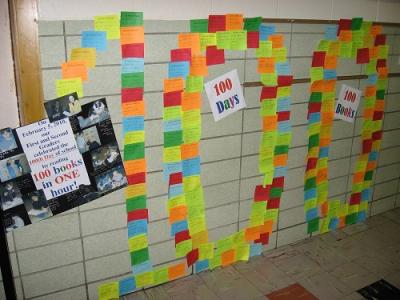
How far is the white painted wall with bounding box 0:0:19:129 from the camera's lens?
1.58 metres

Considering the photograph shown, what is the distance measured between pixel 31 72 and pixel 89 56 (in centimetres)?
27

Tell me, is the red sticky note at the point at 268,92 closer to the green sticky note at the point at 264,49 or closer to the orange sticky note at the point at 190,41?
the green sticky note at the point at 264,49

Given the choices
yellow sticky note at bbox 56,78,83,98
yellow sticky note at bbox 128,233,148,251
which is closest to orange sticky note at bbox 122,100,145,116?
yellow sticky note at bbox 56,78,83,98

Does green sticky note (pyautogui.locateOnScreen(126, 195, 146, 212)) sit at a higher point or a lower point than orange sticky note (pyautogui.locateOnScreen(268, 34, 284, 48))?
lower

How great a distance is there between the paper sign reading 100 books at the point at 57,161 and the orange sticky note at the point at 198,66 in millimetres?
518

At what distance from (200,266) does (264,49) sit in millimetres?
1438

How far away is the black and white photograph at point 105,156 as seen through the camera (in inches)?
74.7

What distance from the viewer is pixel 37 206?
183 cm

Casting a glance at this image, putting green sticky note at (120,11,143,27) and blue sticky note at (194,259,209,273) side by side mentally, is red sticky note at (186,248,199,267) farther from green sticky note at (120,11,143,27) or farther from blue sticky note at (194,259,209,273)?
green sticky note at (120,11,143,27)

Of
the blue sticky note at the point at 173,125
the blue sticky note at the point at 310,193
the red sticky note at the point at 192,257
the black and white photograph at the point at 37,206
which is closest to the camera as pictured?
the black and white photograph at the point at 37,206

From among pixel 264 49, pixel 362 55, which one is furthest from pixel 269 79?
pixel 362 55

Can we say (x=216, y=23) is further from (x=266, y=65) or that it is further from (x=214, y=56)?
(x=266, y=65)

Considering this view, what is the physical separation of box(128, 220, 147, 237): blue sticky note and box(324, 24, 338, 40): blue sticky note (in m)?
1.67

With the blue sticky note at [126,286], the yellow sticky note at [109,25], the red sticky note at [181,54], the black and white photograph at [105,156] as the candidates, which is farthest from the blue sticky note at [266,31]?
the blue sticky note at [126,286]
